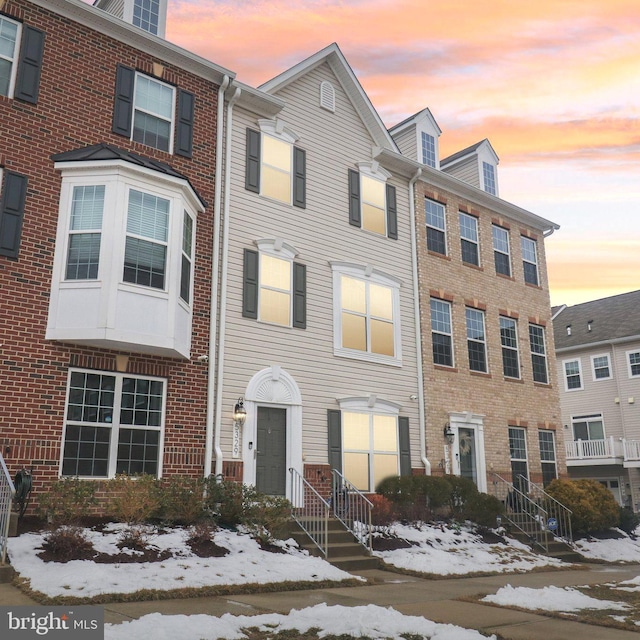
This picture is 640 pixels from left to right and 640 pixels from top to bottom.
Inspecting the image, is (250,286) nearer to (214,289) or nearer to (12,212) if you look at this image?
(214,289)

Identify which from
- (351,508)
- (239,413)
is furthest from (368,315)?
(351,508)

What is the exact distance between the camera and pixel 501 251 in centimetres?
2297

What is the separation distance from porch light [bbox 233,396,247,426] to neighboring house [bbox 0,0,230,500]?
2.34 feet

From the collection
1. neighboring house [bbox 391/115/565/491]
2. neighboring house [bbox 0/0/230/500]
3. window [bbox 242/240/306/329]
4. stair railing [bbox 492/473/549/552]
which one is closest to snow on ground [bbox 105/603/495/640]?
neighboring house [bbox 0/0/230/500]

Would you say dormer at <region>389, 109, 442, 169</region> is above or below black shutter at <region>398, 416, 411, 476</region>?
above

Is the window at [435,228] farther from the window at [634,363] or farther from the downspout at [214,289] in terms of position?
the window at [634,363]

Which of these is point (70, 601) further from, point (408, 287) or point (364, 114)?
point (364, 114)

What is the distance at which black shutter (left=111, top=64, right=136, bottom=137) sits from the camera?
13953 mm

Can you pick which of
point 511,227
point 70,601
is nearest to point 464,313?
point 511,227

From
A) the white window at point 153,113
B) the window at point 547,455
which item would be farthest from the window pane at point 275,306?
the window at point 547,455

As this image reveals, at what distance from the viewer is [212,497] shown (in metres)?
12.3

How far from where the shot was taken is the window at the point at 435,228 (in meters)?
20.5

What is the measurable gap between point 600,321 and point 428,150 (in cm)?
1811

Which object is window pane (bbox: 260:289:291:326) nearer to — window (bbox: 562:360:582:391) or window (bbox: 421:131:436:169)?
window (bbox: 421:131:436:169)
